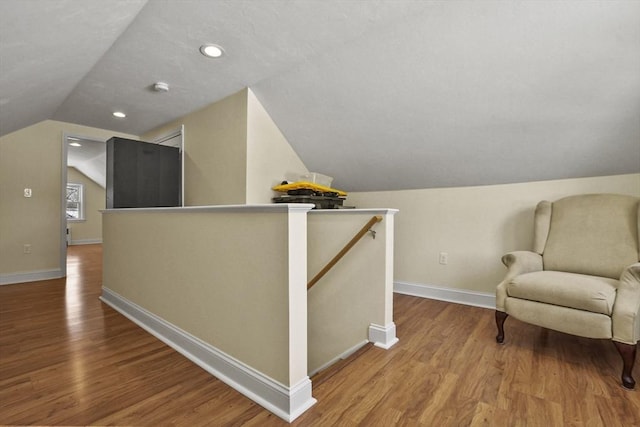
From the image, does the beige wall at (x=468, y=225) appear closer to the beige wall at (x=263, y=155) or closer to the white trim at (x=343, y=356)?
the beige wall at (x=263, y=155)

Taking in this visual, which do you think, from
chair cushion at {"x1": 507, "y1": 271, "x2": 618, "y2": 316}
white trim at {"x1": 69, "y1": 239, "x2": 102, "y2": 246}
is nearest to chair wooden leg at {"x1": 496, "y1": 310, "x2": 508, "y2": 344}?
chair cushion at {"x1": 507, "y1": 271, "x2": 618, "y2": 316}

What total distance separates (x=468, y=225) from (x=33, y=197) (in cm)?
541

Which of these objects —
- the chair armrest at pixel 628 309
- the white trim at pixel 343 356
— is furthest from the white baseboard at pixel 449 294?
the white trim at pixel 343 356

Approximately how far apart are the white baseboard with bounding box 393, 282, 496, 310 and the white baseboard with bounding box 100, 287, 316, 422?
2.21 meters

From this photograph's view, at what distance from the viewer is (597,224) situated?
90.0 inches

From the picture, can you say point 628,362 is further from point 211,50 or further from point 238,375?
point 211,50

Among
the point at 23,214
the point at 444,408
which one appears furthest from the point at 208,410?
the point at 23,214

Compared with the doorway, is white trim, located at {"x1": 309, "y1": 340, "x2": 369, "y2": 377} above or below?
below

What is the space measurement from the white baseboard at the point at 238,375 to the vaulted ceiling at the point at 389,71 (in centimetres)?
186

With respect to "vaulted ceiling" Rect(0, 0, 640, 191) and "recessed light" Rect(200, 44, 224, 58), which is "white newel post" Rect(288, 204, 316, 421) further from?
"recessed light" Rect(200, 44, 224, 58)

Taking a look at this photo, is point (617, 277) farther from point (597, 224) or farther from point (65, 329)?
point (65, 329)

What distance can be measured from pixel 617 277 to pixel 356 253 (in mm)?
1819

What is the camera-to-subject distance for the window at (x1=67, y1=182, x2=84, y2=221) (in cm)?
867

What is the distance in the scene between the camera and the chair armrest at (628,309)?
5.33 ft
